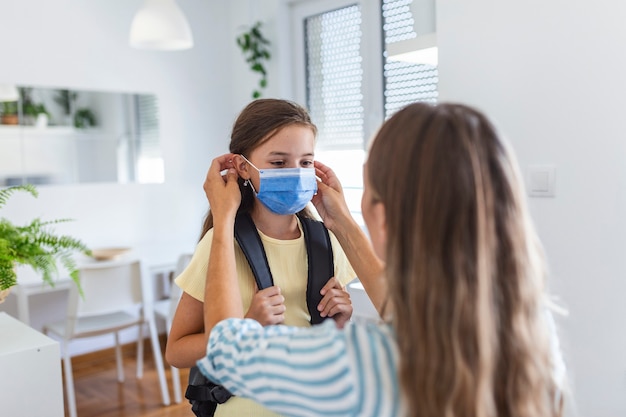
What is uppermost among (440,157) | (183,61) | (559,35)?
(183,61)

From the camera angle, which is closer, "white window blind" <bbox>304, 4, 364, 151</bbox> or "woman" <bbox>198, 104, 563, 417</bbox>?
"woman" <bbox>198, 104, 563, 417</bbox>

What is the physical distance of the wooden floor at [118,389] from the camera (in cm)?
302

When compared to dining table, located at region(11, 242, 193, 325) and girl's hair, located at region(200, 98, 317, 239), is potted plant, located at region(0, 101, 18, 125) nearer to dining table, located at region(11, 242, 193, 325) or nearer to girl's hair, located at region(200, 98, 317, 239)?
dining table, located at region(11, 242, 193, 325)

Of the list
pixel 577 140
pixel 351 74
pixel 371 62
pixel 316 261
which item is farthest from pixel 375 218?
pixel 351 74

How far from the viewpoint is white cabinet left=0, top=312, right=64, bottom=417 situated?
1.50m

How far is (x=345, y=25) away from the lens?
3451mm

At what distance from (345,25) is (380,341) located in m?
3.01

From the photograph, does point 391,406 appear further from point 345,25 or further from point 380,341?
point 345,25

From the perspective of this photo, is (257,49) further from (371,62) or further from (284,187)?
(284,187)

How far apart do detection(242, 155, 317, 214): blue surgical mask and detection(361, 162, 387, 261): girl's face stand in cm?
49

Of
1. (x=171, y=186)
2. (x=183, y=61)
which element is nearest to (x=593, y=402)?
(x=171, y=186)

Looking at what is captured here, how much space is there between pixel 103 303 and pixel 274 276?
1993 mm

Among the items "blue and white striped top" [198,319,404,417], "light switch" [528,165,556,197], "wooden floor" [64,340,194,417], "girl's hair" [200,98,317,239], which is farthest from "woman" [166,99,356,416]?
"wooden floor" [64,340,194,417]

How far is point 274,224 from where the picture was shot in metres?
1.32
